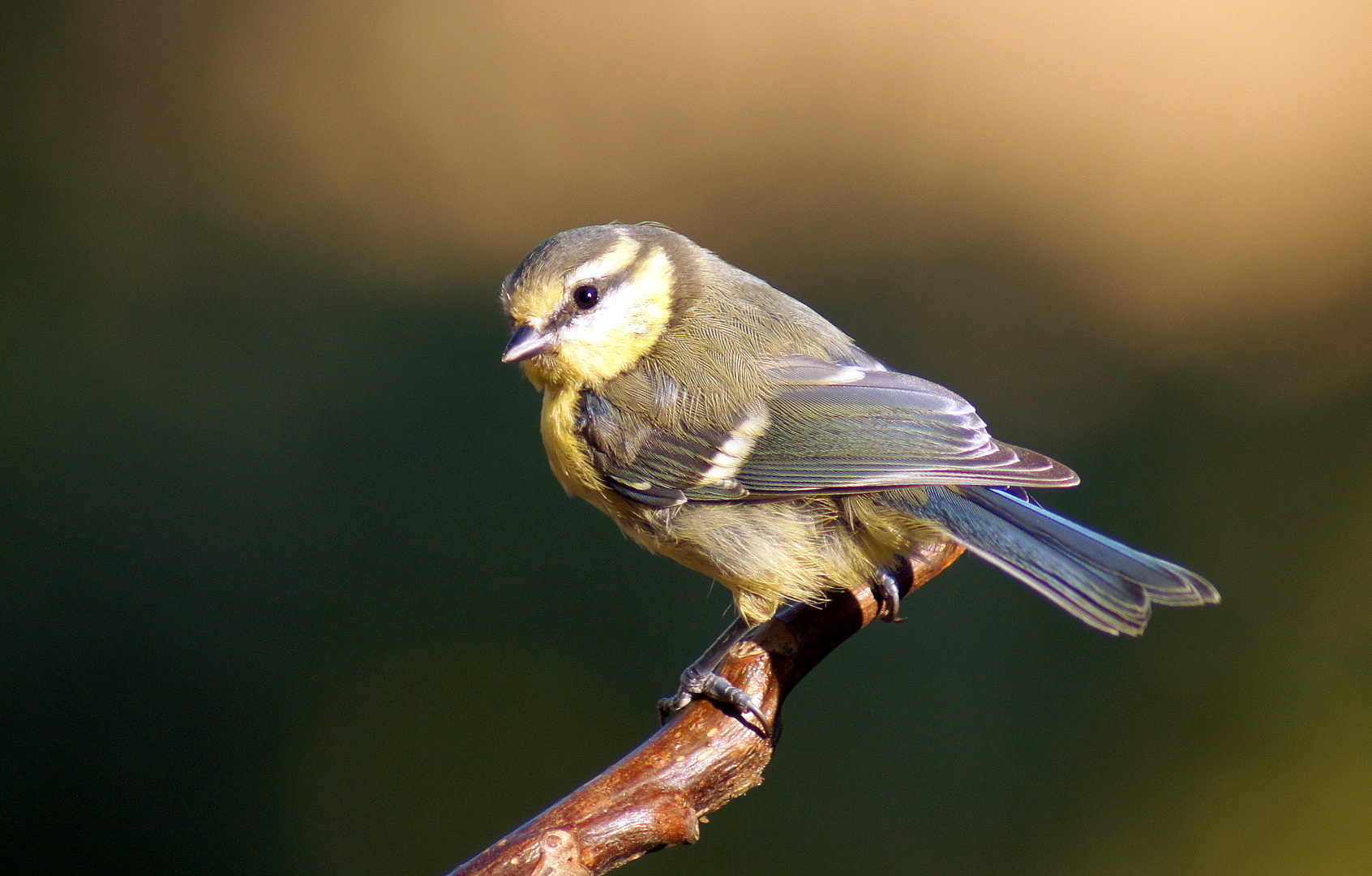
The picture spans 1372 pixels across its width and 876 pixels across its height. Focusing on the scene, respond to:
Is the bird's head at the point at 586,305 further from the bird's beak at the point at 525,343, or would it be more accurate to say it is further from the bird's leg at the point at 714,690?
the bird's leg at the point at 714,690

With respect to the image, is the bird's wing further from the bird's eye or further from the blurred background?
the blurred background

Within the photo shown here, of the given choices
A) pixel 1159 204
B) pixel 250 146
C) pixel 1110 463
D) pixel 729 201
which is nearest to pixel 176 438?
pixel 250 146

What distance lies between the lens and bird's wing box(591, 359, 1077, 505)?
1449 mm

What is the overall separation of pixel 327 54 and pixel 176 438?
4.54 feet

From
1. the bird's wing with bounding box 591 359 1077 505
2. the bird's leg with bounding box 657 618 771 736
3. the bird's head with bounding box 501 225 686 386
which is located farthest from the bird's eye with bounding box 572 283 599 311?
the bird's leg with bounding box 657 618 771 736

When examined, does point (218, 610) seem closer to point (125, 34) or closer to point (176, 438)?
point (176, 438)

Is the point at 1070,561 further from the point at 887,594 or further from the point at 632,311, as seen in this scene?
the point at 632,311

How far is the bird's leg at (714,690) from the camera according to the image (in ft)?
4.58

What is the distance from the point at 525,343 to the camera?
1.56m

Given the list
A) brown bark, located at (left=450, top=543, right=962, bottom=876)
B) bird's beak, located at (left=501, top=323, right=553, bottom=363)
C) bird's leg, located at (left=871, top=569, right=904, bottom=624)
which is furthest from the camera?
bird's leg, located at (left=871, top=569, right=904, bottom=624)

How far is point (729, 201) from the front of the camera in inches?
131

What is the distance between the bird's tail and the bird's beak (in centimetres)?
58

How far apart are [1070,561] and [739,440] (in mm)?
473

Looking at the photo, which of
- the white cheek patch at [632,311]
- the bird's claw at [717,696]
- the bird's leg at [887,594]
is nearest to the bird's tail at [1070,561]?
the bird's leg at [887,594]
